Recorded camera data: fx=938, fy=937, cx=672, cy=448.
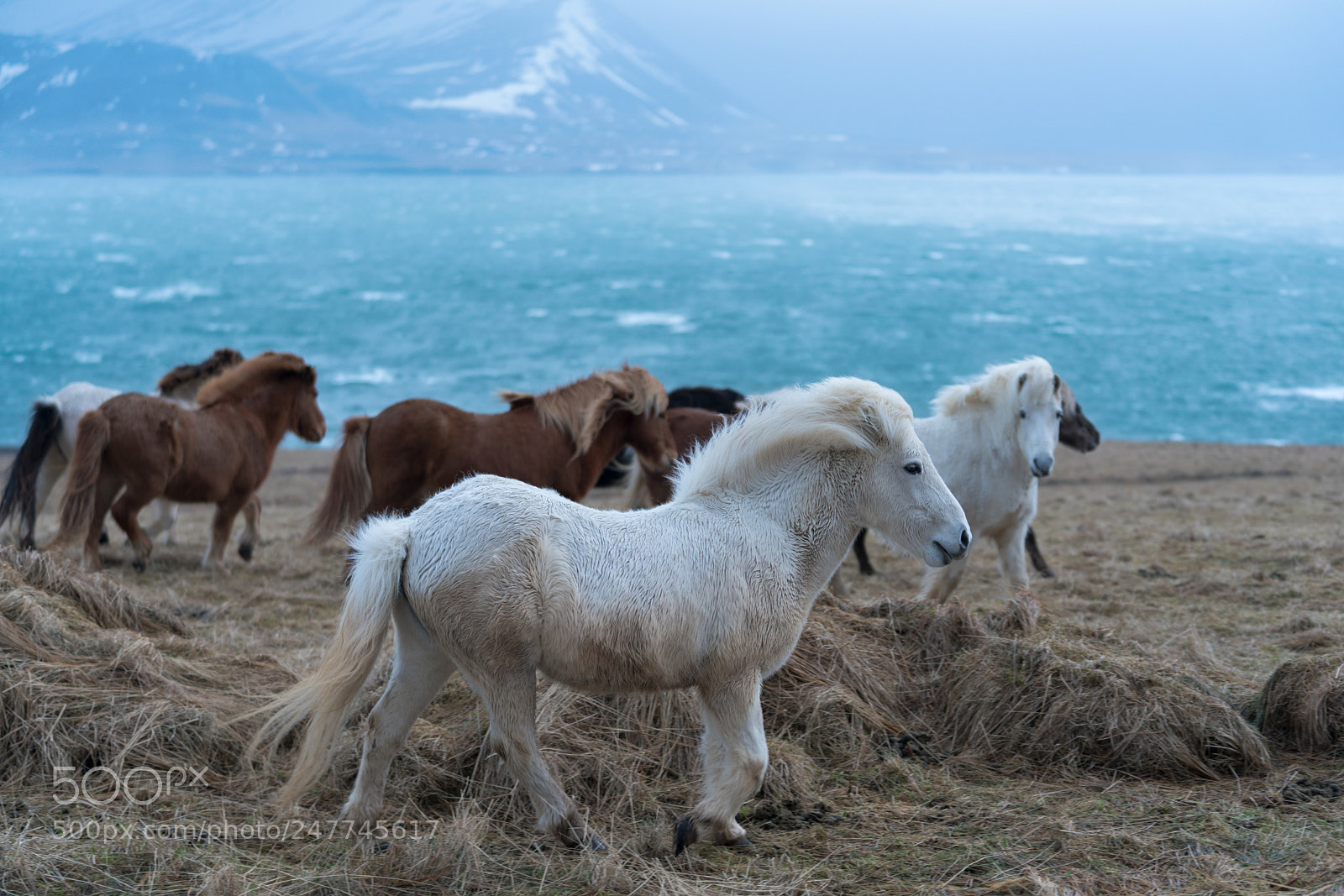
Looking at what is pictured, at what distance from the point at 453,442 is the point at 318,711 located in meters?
3.91

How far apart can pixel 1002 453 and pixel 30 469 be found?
7.41 meters

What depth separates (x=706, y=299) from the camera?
56156 mm

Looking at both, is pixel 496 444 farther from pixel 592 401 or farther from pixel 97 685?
pixel 97 685

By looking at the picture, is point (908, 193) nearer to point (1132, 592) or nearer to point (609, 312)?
point (609, 312)

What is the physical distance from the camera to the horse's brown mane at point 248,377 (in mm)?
8070

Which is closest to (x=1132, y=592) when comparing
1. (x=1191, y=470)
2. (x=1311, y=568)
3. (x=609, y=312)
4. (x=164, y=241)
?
(x=1311, y=568)

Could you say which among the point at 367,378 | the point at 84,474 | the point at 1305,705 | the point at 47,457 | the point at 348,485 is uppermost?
the point at 1305,705

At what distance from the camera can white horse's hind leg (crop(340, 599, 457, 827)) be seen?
307 cm

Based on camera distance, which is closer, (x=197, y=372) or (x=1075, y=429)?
(x=1075, y=429)

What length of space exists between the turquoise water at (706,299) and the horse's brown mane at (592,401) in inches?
363

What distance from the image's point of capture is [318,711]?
3021 millimetres

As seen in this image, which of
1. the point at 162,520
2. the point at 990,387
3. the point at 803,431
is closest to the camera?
the point at 803,431

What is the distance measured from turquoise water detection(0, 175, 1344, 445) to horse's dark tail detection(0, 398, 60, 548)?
1090cm

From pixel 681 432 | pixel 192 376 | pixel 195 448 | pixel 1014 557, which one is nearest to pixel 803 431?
pixel 1014 557
